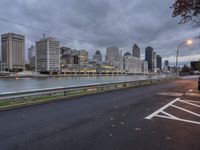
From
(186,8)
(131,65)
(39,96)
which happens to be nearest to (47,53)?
(131,65)

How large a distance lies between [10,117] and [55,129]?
2.55 meters

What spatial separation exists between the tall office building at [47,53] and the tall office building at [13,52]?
15.9 m

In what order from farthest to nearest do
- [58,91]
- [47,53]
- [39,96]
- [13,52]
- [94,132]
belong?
[13,52] → [47,53] → [58,91] → [39,96] → [94,132]

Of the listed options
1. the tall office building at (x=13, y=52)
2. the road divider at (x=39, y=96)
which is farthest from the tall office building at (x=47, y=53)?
the road divider at (x=39, y=96)

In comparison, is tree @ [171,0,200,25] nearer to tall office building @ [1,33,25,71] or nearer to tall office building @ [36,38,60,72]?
tall office building @ [36,38,60,72]

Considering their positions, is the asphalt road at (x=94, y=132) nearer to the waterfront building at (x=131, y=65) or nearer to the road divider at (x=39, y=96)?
the road divider at (x=39, y=96)

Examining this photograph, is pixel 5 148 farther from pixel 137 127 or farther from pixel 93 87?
pixel 93 87

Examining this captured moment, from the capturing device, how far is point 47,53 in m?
117

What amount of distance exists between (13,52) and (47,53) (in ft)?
120

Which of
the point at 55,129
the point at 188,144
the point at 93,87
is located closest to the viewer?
the point at 188,144

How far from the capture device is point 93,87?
17.8m

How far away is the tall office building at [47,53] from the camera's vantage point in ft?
321

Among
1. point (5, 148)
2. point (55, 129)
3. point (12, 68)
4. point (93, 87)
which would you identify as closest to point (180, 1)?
point (55, 129)

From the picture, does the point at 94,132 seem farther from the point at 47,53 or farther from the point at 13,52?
the point at 13,52
